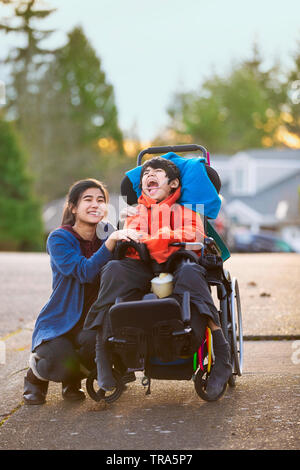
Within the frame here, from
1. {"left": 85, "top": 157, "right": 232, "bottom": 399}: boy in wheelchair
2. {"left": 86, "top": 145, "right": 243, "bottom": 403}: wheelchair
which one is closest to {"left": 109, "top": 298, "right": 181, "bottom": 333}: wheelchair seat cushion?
{"left": 86, "top": 145, "right": 243, "bottom": 403}: wheelchair

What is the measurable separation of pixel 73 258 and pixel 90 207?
39cm

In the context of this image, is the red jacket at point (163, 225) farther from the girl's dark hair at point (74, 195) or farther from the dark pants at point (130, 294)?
the girl's dark hair at point (74, 195)

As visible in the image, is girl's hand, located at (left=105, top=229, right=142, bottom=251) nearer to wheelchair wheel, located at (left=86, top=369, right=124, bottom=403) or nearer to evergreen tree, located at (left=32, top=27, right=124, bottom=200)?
wheelchair wheel, located at (left=86, top=369, right=124, bottom=403)

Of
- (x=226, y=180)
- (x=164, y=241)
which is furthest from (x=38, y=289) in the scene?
(x=226, y=180)

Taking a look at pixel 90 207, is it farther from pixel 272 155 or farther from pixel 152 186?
pixel 272 155

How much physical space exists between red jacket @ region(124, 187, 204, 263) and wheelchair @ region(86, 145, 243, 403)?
6cm

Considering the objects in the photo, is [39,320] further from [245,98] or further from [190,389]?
[245,98]

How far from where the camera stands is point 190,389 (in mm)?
4594

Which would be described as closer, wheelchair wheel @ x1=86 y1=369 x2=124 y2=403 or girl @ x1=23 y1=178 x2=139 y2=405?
wheelchair wheel @ x1=86 y1=369 x2=124 y2=403

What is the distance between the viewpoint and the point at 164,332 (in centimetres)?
378

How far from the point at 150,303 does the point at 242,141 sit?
193 ft

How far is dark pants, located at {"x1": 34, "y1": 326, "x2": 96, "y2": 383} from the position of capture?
4249 millimetres

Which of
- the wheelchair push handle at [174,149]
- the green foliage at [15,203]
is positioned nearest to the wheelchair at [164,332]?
the wheelchair push handle at [174,149]

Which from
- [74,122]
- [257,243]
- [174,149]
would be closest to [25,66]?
[74,122]
